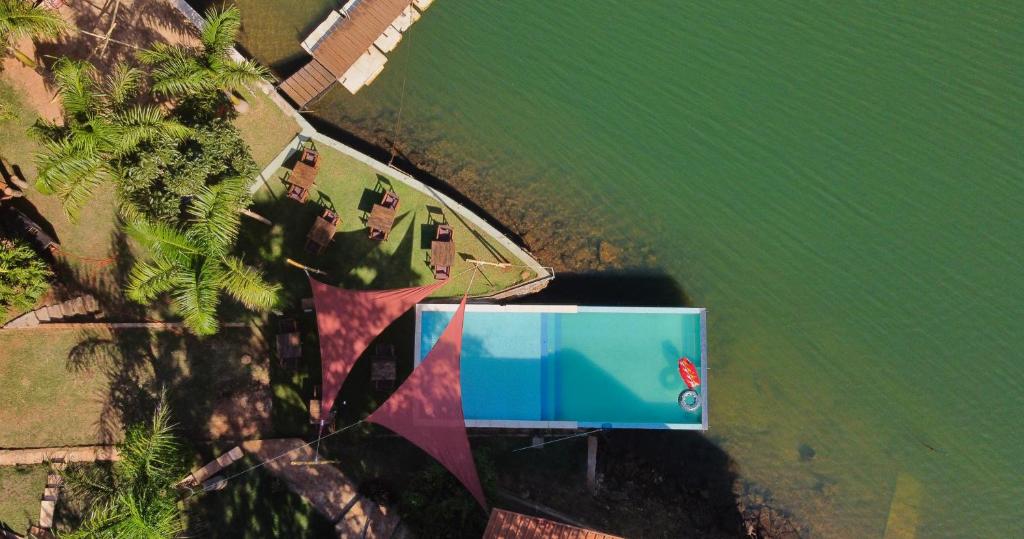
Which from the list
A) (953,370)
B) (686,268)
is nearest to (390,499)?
(686,268)

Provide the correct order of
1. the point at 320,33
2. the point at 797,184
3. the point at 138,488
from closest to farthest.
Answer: the point at 138,488, the point at 320,33, the point at 797,184

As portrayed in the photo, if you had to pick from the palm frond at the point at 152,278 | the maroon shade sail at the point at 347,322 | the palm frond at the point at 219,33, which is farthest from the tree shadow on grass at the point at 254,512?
the palm frond at the point at 219,33

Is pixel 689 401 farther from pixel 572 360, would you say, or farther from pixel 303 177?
pixel 303 177

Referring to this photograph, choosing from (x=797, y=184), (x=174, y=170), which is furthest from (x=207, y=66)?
(x=797, y=184)

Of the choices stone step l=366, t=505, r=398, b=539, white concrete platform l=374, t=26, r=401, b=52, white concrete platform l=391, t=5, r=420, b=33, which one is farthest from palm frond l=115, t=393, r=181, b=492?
white concrete platform l=391, t=5, r=420, b=33

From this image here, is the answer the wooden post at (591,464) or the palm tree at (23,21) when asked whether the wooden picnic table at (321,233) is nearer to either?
the palm tree at (23,21)

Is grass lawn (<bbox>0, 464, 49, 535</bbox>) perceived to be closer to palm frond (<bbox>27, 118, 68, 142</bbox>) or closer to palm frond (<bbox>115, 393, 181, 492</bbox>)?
palm frond (<bbox>115, 393, 181, 492</bbox>)
